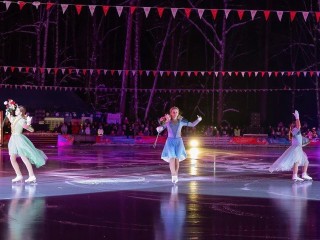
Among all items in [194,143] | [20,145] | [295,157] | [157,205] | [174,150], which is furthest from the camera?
[194,143]

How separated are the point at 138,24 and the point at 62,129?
589 inches

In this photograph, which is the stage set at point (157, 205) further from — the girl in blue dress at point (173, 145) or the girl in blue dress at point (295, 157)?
the girl in blue dress at point (173, 145)

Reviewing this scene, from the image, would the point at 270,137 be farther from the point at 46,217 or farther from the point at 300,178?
the point at 46,217

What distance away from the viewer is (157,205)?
11750 mm

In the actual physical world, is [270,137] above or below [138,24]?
below

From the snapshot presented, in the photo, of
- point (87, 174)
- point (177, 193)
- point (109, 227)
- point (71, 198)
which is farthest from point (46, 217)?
point (87, 174)

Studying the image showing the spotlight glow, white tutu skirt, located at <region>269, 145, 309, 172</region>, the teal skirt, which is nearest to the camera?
the teal skirt

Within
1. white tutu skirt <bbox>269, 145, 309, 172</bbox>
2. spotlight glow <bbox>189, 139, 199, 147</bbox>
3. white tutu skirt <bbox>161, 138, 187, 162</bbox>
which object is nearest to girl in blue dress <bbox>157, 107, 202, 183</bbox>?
white tutu skirt <bbox>161, 138, 187, 162</bbox>

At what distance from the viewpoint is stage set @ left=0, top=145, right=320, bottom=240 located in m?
9.03

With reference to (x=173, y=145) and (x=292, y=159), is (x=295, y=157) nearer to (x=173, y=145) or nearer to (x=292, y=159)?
(x=292, y=159)

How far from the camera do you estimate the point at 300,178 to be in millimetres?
17156

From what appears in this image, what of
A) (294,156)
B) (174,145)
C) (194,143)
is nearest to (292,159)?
(294,156)

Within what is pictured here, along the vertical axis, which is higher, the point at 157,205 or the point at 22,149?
the point at 22,149

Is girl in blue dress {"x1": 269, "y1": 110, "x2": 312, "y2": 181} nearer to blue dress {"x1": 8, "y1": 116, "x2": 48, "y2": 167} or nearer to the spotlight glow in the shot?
blue dress {"x1": 8, "y1": 116, "x2": 48, "y2": 167}
